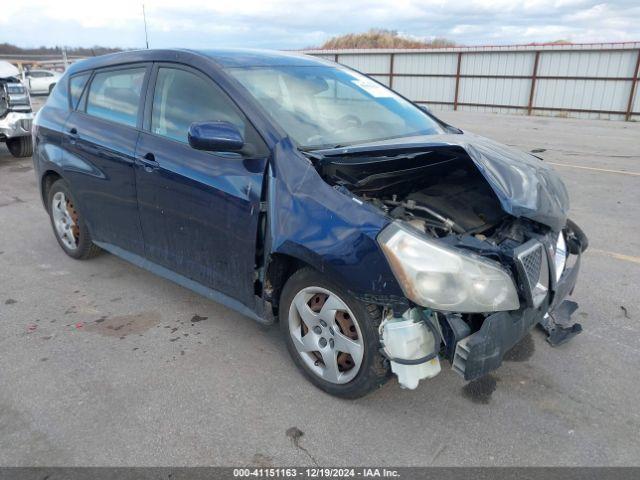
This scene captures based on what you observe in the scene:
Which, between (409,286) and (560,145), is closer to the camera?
(409,286)

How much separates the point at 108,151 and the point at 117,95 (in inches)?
18.0

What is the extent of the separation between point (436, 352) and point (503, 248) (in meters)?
0.58

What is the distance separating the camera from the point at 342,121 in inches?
129

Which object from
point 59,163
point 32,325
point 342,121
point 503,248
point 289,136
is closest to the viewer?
point 503,248

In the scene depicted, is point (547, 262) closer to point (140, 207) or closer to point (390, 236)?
point (390, 236)

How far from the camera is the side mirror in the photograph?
8.87 feet

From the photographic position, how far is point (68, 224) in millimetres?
4582

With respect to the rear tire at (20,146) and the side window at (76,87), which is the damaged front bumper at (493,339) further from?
the rear tire at (20,146)

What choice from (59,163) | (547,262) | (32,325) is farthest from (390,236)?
(59,163)

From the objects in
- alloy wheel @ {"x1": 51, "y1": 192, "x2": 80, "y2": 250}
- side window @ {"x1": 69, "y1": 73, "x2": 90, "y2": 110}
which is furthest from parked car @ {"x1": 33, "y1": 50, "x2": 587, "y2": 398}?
alloy wheel @ {"x1": 51, "y1": 192, "x2": 80, "y2": 250}

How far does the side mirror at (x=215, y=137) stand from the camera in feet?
8.87

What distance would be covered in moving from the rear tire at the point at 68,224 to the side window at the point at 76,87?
2.23ft

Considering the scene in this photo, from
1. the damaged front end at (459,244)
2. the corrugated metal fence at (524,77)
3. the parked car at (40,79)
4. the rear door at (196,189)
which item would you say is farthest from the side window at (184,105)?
the parked car at (40,79)

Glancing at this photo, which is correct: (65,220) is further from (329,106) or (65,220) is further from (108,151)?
(329,106)
